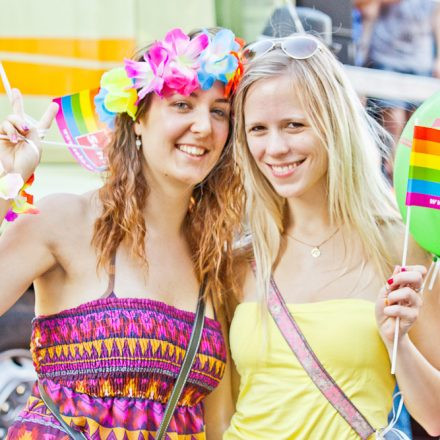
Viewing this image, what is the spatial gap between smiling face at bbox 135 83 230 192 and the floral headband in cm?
4

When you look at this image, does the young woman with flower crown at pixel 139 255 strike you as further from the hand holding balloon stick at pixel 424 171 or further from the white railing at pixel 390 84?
the white railing at pixel 390 84

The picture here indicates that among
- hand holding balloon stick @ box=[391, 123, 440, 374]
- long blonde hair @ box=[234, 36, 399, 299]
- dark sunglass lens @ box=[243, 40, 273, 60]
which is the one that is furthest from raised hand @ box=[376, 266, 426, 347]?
dark sunglass lens @ box=[243, 40, 273, 60]

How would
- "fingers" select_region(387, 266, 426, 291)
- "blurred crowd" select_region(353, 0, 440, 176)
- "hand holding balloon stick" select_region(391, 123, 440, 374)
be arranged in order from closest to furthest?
"fingers" select_region(387, 266, 426, 291)
"hand holding balloon stick" select_region(391, 123, 440, 374)
"blurred crowd" select_region(353, 0, 440, 176)

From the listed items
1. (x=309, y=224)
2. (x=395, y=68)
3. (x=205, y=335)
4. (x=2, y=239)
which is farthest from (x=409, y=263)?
(x=395, y=68)

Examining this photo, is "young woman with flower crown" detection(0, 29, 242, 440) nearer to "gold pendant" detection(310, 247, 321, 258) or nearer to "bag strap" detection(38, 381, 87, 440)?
"bag strap" detection(38, 381, 87, 440)

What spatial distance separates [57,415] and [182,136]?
1030 millimetres

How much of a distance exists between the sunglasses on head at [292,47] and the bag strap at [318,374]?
35.4 inches

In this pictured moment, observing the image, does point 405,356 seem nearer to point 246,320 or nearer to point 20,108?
point 246,320

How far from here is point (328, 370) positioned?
316cm

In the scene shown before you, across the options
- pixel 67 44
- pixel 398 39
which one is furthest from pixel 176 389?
pixel 398 39

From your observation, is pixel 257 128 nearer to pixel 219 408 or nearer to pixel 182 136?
pixel 182 136

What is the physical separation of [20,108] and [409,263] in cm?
137

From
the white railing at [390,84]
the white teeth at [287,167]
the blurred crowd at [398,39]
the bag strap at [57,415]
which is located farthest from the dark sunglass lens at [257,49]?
the blurred crowd at [398,39]

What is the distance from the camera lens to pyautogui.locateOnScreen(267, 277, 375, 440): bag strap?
3.12 metres
